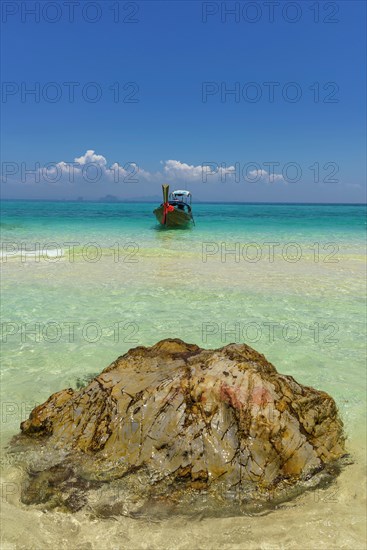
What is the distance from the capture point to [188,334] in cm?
856

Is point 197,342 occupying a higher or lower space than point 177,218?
lower

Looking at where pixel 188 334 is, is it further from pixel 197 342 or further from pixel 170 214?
pixel 170 214

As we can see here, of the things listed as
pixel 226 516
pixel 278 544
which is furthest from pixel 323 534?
pixel 226 516

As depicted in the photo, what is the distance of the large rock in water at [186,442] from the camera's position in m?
3.81

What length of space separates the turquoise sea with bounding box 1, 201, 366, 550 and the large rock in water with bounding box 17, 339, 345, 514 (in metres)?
0.24

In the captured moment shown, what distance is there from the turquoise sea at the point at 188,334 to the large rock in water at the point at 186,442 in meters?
0.24

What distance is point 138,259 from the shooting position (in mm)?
19156

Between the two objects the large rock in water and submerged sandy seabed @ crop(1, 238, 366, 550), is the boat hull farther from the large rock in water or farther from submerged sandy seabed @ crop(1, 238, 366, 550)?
the large rock in water

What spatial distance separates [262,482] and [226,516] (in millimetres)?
481

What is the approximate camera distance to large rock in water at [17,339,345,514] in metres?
3.81

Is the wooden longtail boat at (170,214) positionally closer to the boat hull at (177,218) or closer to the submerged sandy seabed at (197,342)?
the boat hull at (177,218)

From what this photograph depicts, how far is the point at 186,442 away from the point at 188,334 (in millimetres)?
4614

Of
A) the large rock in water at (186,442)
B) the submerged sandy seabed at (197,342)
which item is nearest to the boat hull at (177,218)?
the submerged sandy seabed at (197,342)

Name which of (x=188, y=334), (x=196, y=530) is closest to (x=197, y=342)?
(x=188, y=334)
